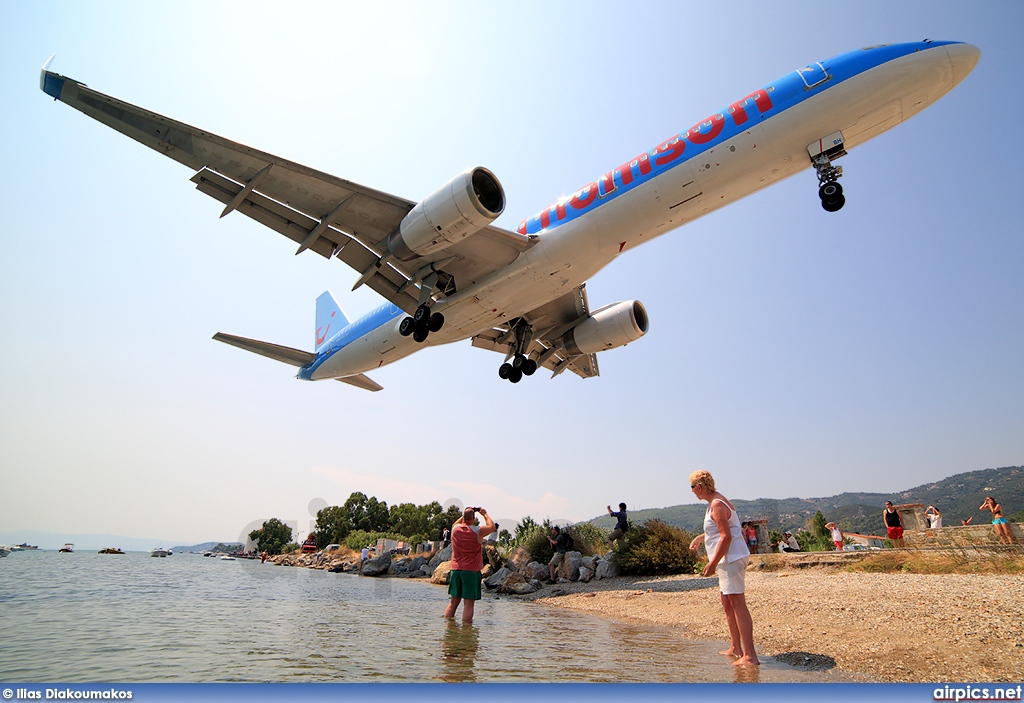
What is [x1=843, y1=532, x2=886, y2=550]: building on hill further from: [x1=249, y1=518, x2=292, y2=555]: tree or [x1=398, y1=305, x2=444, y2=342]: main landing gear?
[x1=249, y1=518, x2=292, y2=555]: tree

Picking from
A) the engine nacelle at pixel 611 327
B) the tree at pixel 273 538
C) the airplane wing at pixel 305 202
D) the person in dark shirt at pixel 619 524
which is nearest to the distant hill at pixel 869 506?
the person in dark shirt at pixel 619 524

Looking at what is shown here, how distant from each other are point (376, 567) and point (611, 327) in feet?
64.9

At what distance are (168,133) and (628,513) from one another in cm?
1795

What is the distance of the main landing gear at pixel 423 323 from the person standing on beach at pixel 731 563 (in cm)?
1252

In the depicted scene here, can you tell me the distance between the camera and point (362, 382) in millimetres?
23484

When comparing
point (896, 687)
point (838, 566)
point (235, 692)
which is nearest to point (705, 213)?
point (838, 566)

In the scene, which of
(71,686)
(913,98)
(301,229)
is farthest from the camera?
(301,229)

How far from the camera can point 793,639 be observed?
Answer: 5961 millimetres

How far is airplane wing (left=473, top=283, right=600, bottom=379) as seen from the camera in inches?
802

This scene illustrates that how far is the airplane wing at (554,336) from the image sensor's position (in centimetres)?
2036

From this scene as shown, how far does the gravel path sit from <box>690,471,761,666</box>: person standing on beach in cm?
58

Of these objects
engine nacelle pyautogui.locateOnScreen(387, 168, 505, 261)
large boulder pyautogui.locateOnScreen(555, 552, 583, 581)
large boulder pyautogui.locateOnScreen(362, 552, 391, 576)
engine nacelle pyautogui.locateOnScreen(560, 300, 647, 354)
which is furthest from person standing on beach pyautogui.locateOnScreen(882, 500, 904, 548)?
large boulder pyautogui.locateOnScreen(362, 552, 391, 576)

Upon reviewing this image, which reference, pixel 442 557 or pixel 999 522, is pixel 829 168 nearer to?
pixel 999 522

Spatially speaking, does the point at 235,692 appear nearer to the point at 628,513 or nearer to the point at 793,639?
the point at 793,639
